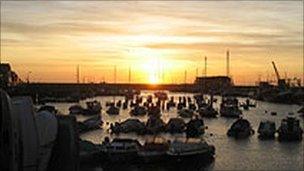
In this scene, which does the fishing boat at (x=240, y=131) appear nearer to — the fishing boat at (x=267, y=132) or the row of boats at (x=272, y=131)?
the row of boats at (x=272, y=131)

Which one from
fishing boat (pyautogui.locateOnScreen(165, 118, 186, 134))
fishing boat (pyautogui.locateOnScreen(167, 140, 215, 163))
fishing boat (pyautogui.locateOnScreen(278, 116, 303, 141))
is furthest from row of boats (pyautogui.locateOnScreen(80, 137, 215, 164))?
fishing boat (pyautogui.locateOnScreen(165, 118, 186, 134))

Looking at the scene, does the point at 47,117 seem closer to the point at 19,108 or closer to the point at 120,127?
the point at 19,108

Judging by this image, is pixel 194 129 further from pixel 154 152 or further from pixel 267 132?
pixel 154 152

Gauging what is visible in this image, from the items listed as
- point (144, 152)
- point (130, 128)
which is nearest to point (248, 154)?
point (144, 152)

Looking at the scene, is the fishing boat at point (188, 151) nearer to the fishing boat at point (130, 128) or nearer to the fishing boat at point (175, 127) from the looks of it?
the fishing boat at point (130, 128)

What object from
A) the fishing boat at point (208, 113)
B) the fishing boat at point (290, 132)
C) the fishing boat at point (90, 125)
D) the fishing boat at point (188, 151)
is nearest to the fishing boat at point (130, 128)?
the fishing boat at point (90, 125)

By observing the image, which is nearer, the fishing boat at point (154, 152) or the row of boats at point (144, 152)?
the row of boats at point (144, 152)

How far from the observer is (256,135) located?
4988 cm

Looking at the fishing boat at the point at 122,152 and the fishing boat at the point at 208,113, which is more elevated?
the fishing boat at the point at 122,152

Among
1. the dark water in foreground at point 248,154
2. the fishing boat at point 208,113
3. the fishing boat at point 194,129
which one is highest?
the fishing boat at point 194,129

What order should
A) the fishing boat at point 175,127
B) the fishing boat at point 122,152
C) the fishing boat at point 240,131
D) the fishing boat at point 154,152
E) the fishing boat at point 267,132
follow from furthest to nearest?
the fishing boat at point 175,127, the fishing boat at point 240,131, the fishing boat at point 267,132, the fishing boat at point 154,152, the fishing boat at point 122,152

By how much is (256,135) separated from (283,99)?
8562cm

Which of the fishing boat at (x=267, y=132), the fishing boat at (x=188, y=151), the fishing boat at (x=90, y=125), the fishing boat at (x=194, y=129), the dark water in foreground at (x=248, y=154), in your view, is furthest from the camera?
the fishing boat at (x=90, y=125)

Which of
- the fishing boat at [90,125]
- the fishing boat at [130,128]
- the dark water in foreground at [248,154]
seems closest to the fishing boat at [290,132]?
the dark water in foreground at [248,154]
